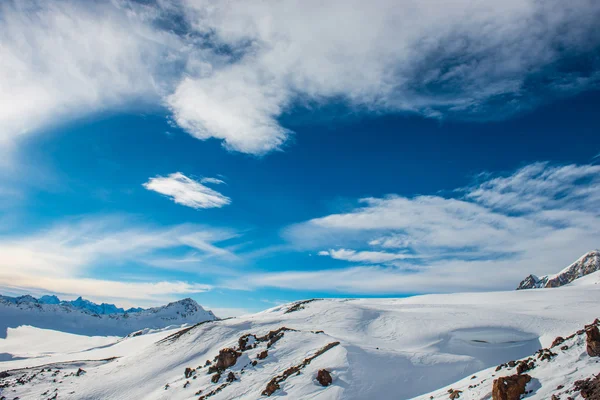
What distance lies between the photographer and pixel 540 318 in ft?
113

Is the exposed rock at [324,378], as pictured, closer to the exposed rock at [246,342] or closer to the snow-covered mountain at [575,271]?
the exposed rock at [246,342]

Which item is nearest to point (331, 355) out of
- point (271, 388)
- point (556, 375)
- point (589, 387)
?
point (271, 388)

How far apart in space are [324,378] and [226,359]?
11700mm

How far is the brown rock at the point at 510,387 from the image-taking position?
13.0m

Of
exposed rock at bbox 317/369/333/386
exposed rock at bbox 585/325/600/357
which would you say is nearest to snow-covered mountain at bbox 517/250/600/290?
exposed rock at bbox 317/369/333/386

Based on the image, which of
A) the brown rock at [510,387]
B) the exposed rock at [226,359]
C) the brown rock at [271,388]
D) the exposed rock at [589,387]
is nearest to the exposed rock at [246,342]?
the exposed rock at [226,359]

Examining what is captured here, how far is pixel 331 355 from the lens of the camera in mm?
26828

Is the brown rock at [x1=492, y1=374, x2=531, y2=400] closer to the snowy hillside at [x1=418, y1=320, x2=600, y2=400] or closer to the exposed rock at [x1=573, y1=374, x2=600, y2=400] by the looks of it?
the snowy hillside at [x1=418, y1=320, x2=600, y2=400]

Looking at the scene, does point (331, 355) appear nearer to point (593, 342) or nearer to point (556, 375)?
point (556, 375)

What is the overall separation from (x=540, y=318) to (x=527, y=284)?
18738 cm

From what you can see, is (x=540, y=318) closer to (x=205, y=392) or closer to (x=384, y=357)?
(x=384, y=357)

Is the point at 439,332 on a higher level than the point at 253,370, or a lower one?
higher

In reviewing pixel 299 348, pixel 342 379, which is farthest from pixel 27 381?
pixel 342 379

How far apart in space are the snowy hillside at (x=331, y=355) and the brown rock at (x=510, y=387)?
8.90 ft
